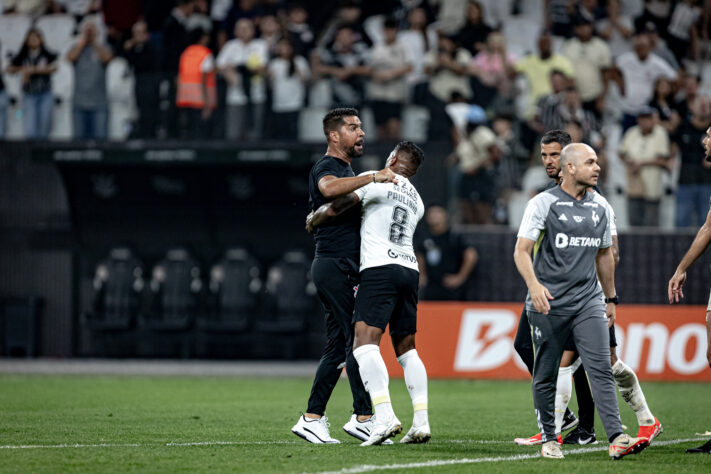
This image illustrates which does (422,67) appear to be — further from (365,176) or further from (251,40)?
(365,176)

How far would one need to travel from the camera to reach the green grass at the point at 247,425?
7164 mm

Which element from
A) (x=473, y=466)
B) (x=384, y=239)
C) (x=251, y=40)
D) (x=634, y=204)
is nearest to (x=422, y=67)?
(x=251, y=40)

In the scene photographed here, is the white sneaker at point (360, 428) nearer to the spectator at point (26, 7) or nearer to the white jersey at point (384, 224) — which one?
the white jersey at point (384, 224)

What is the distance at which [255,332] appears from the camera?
65.7 feet

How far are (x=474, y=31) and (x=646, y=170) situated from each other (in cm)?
399

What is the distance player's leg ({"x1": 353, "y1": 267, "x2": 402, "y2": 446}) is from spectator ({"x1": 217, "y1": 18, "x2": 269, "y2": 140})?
10.9m

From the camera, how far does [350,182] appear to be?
7930mm

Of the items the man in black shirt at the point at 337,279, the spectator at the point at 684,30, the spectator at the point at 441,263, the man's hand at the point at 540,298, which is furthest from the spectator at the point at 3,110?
the man's hand at the point at 540,298

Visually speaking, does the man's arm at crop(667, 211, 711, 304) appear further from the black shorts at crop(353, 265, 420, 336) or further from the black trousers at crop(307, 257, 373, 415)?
the black trousers at crop(307, 257, 373, 415)

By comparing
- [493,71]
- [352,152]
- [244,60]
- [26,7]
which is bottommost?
[352,152]

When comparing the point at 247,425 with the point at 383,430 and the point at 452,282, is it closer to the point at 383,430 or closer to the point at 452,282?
the point at 383,430

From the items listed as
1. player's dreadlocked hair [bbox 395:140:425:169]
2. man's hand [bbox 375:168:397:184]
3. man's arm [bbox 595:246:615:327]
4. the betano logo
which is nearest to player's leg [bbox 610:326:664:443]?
man's arm [bbox 595:246:615:327]

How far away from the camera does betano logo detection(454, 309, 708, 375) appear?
1609 centimetres

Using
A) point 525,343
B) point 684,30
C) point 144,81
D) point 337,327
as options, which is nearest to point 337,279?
point 337,327
